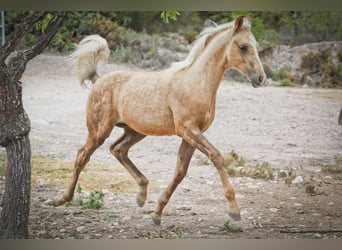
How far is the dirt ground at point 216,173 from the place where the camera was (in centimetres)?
478

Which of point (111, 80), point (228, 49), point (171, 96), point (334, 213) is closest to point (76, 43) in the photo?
point (111, 80)

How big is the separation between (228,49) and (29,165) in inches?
69.8

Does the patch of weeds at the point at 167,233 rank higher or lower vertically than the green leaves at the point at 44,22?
lower

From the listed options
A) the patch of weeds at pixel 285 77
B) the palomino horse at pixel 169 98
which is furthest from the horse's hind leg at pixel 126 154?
the patch of weeds at pixel 285 77

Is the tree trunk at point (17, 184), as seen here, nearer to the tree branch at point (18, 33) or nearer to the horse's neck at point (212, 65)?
the tree branch at point (18, 33)

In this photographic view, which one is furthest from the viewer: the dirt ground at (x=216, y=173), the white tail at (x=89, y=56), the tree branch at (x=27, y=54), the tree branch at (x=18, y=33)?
the white tail at (x=89, y=56)

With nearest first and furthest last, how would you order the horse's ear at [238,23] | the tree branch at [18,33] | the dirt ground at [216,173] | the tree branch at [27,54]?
the tree branch at [18,33]
the tree branch at [27,54]
the horse's ear at [238,23]
the dirt ground at [216,173]

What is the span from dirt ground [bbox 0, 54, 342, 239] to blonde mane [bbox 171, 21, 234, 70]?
1.09 feet

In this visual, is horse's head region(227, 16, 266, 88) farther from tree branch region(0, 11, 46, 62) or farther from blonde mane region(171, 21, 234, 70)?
tree branch region(0, 11, 46, 62)

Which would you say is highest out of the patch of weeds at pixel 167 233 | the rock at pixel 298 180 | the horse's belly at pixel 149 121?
the horse's belly at pixel 149 121

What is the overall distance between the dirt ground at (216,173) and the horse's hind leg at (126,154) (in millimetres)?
44

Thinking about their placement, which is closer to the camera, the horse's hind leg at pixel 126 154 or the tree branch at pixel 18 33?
the tree branch at pixel 18 33

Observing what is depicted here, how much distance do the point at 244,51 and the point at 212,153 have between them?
82 centimetres

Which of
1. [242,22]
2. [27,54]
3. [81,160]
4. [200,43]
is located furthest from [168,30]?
[81,160]
